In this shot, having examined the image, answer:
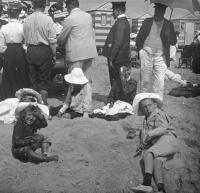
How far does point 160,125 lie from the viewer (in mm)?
4785

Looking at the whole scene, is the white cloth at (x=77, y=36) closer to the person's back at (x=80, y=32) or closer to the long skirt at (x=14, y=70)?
the person's back at (x=80, y=32)

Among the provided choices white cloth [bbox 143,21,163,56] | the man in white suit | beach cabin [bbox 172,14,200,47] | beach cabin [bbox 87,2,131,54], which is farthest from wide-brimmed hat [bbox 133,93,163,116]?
beach cabin [bbox 172,14,200,47]

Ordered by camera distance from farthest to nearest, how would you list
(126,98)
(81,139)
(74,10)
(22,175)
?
1. (126,98)
2. (74,10)
3. (81,139)
4. (22,175)

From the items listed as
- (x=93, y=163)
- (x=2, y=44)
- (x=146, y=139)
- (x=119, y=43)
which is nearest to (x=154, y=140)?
(x=146, y=139)

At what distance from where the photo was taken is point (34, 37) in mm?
6625

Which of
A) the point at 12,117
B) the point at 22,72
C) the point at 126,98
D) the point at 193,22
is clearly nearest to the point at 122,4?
the point at 126,98

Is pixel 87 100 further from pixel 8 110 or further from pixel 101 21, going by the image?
pixel 101 21

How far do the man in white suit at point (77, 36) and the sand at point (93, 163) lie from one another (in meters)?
1.15

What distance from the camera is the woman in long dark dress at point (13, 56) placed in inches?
270

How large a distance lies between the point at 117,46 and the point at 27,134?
2.97 m

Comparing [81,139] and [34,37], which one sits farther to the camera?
[34,37]

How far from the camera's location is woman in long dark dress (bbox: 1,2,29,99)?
22.5ft

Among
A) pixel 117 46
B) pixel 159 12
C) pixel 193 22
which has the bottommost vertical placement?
pixel 193 22

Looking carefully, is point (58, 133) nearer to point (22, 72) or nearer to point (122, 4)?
point (22, 72)
